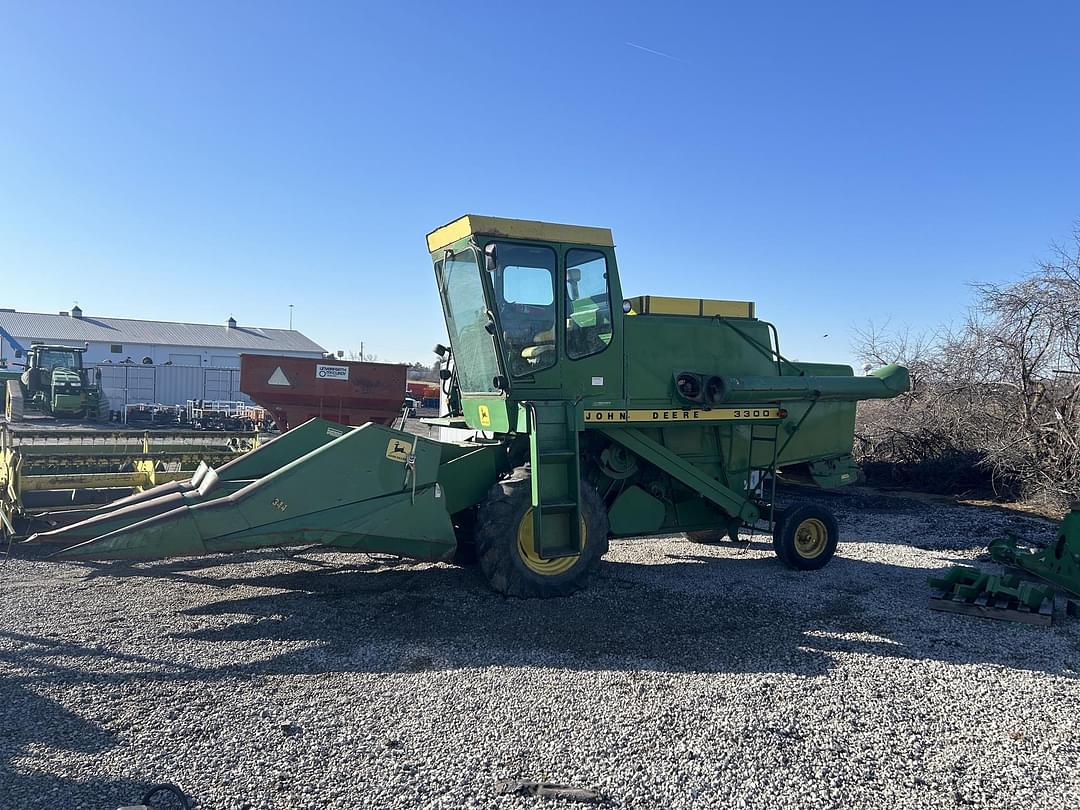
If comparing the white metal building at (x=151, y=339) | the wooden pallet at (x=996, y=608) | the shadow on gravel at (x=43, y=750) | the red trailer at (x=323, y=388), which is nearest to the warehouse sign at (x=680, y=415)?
the wooden pallet at (x=996, y=608)

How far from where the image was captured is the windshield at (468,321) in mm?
6867

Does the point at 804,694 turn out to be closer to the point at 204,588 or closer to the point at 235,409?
the point at 204,588

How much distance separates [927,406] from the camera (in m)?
14.0

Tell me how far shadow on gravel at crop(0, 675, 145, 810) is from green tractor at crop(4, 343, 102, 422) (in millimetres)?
26476

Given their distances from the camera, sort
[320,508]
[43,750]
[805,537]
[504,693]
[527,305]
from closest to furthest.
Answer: [43,750] → [504,693] → [320,508] → [527,305] → [805,537]

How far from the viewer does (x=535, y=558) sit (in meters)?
6.59

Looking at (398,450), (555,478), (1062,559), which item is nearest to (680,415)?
(555,478)

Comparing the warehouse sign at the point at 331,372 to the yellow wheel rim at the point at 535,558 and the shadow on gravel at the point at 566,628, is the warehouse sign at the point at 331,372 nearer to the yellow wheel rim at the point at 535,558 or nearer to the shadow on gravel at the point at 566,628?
the shadow on gravel at the point at 566,628

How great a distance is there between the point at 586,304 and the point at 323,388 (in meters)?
11.2

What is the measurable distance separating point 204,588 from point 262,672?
6.79 feet

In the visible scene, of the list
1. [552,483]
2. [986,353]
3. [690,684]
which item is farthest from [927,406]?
[690,684]

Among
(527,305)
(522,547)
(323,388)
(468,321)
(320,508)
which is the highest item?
(527,305)

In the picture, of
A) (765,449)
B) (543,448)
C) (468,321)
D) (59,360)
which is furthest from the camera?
A: (59,360)

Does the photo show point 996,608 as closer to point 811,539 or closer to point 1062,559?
point 1062,559
